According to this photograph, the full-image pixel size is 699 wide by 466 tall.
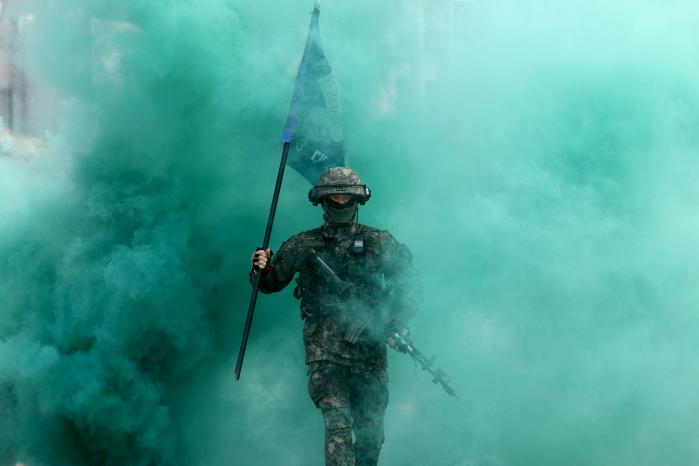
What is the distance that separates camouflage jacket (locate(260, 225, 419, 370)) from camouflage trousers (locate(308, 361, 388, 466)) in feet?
0.36

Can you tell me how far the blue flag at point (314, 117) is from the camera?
9867 mm

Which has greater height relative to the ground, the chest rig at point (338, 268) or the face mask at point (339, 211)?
the face mask at point (339, 211)

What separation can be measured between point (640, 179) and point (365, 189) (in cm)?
367

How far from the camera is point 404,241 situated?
11406 millimetres

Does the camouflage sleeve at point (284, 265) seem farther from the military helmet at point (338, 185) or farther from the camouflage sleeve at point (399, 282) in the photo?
the camouflage sleeve at point (399, 282)

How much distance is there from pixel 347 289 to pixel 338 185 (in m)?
Result: 0.93

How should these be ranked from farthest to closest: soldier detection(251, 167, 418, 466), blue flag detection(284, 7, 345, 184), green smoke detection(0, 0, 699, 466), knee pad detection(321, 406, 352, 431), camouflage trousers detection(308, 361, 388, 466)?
green smoke detection(0, 0, 699, 466) < blue flag detection(284, 7, 345, 184) < soldier detection(251, 167, 418, 466) < camouflage trousers detection(308, 361, 388, 466) < knee pad detection(321, 406, 352, 431)

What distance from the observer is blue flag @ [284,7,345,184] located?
987 cm

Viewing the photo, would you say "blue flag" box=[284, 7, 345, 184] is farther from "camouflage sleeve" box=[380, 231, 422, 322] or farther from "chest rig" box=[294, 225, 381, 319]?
"camouflage sleeve" box=[380, 231, 422, 322]

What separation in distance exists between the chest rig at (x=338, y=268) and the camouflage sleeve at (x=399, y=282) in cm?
11

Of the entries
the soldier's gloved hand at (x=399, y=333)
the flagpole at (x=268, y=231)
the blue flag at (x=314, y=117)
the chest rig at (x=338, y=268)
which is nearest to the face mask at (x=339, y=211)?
the chest rig at (x=338, y=268)

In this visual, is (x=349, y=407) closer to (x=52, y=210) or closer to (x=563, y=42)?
(x=52, y=210)

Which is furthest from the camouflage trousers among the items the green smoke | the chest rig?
the green smoke

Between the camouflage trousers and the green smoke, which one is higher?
the green smoke
